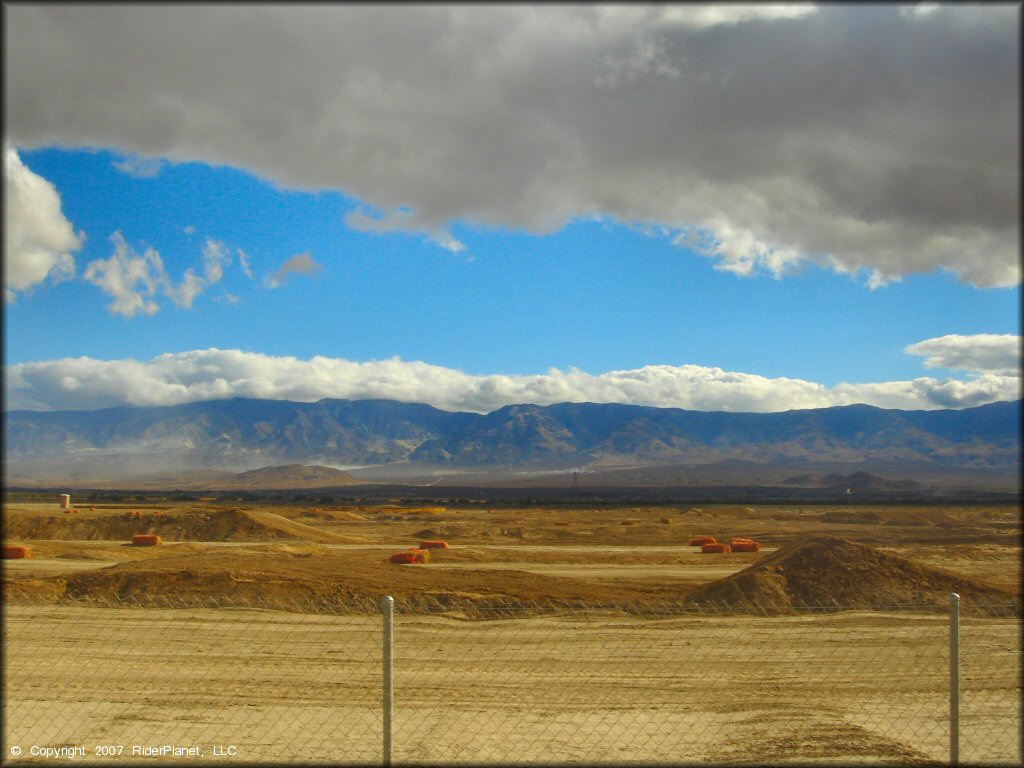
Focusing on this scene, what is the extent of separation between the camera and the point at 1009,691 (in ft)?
48.1

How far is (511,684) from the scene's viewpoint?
49.9ft

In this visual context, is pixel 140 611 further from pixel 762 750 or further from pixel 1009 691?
pixel 1009 691

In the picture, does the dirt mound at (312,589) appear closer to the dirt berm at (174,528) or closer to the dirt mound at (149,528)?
the dirt berm at (174,528)

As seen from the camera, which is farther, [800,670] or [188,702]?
[800,670]

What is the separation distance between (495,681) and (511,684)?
15.3 inches

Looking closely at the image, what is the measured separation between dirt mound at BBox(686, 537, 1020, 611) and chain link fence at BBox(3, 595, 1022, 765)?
1.17 metres

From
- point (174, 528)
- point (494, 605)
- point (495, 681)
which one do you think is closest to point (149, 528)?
point (174, 528)

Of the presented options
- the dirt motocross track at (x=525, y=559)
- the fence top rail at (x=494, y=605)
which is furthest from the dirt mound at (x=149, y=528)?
the fence top rail at (x=494, y=605)

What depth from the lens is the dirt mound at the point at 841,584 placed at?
25203mm

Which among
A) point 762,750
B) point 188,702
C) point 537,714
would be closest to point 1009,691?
point 762,750

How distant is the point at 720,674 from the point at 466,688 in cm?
520

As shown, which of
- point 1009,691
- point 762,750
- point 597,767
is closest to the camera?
point 597,767

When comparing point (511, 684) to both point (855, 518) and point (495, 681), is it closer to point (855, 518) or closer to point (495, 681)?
point (495, 681)

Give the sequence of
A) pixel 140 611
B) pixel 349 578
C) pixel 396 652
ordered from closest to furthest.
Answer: pixel 396 652
pixel 140 611
pixel 349 578
